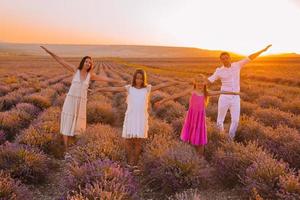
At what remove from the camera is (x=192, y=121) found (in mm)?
7109

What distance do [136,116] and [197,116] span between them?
1.11m

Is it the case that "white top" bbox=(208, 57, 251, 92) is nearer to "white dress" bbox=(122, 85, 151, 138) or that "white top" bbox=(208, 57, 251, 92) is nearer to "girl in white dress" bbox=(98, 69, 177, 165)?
"girl in white dress" bbox=(98, 69, 177, 165)

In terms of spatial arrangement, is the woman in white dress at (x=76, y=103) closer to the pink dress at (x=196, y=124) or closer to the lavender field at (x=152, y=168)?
the lavender field at (x=152, y=168)

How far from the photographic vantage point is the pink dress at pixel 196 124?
7.01 m

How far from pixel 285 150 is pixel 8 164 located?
440 cm

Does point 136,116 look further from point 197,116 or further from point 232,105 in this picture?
point 232,105

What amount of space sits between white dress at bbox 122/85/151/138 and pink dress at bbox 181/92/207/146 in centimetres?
89

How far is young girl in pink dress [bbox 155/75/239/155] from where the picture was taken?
276 inches

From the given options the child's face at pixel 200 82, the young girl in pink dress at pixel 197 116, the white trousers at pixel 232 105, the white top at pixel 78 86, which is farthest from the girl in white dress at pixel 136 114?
the white trousers at pixel 232 105

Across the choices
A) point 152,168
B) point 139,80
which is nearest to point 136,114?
point 139,80

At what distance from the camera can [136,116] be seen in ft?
21.8

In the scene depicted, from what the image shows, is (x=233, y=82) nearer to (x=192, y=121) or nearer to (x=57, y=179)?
(x=192, y=121)

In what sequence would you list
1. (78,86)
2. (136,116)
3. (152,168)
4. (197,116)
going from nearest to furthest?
(152,168), (136,116), (197,116), (78,86)

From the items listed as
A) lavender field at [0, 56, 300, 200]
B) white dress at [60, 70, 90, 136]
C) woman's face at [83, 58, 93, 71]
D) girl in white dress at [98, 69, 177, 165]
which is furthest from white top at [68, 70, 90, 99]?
girl in white dress at [98, 69, 177, 165]
